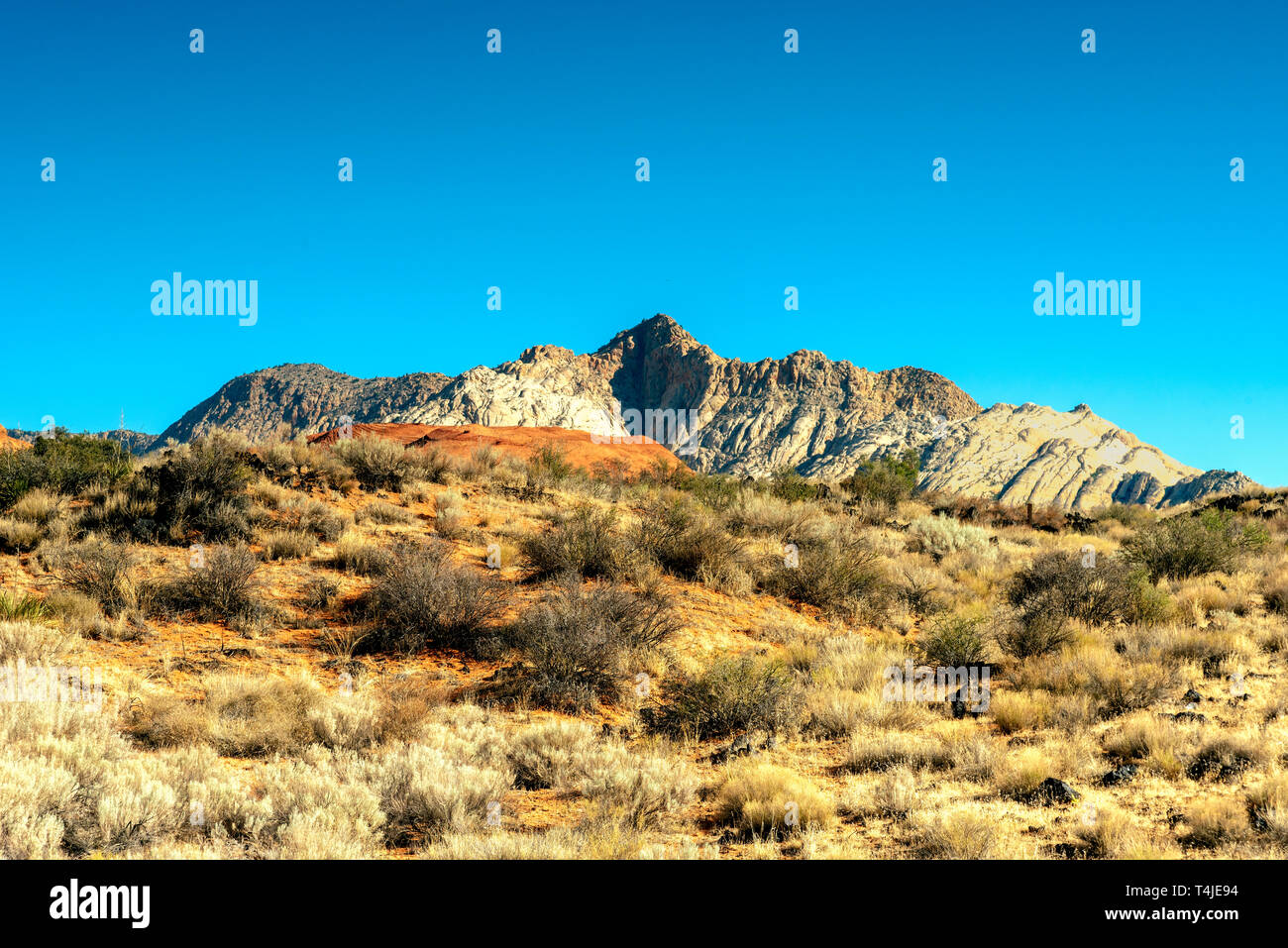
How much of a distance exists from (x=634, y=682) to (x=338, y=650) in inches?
141

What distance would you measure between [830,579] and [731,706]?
5.18 m

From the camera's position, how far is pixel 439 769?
575cm

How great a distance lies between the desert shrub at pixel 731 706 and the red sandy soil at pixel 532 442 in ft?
57.2

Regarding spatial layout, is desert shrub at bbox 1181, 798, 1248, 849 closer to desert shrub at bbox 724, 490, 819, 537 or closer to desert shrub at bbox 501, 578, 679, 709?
desert shrub at bbox 501, 578, 679, 709

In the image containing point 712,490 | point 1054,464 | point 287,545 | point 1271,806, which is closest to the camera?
point 1271,806

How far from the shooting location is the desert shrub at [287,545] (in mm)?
11664

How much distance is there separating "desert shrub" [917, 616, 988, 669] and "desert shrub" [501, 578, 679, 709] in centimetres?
338

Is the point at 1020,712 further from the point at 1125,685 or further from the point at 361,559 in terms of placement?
the point at 361,559

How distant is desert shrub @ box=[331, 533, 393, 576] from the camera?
11312mm

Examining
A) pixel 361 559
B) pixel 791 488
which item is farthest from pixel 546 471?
pixel 361 559

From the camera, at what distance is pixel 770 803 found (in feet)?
18.0

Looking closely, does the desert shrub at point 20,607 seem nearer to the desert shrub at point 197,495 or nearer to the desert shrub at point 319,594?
the desert shrub at point 197,495

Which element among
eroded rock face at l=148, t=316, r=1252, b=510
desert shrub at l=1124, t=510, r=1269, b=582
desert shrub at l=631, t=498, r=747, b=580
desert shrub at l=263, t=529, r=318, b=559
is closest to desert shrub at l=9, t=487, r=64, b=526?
desert shrub at l=263, t=529, r=318, b=559
